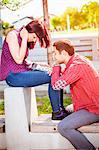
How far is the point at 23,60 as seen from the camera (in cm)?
429

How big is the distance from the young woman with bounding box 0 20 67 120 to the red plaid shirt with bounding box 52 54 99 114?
0.40 m

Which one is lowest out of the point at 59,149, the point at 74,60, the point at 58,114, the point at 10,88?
the point at 59,149

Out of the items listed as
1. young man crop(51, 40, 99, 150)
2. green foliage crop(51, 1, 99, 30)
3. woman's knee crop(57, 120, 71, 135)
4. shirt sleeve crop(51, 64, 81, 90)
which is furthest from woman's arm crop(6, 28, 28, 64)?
green foliage crop(51, 1, 99, 30)

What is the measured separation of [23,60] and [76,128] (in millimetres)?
1002

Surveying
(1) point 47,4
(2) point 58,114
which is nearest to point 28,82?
(2) point 58,114

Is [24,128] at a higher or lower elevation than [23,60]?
lower

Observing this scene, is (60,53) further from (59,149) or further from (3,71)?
(59,149)

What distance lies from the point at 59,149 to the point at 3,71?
1009 millimetres

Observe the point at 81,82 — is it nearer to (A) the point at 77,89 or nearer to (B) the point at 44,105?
(A) the point at 77,89

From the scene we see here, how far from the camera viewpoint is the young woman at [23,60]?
4164mm

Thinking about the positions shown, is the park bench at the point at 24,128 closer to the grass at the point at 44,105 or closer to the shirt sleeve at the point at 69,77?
the shirt sleeve at the point at 69,77

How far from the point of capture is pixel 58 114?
14.0 ft

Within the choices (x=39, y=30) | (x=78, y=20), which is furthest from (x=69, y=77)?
(x=78, y=20)

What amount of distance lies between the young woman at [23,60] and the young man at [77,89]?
1.15 feet
